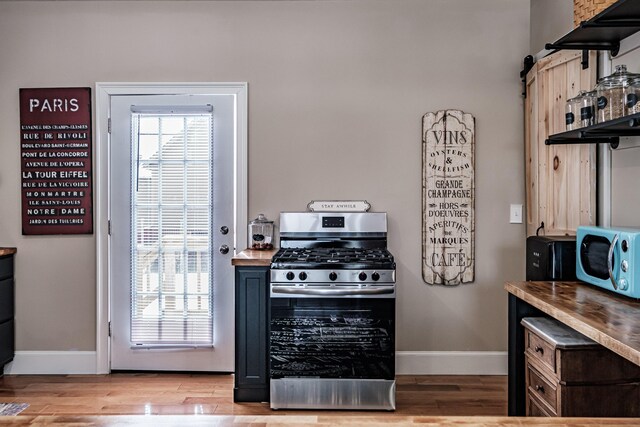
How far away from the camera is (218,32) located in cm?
371

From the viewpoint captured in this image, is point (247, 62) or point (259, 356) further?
point (247, 62)

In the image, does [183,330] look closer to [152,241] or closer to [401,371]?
[152,241]

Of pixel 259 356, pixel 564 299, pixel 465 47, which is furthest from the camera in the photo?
pixel 465 47

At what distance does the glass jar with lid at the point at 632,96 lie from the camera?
2088 millimetres

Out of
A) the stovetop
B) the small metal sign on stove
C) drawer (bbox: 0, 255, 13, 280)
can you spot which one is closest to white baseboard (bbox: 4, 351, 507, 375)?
drawer (bbox: 0, 255, 13, 280)

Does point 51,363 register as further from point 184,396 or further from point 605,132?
point 605,132

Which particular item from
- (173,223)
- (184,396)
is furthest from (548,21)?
(184,396)

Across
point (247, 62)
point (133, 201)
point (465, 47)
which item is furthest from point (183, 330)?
point (465, 47)

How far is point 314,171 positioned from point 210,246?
90 centimetres

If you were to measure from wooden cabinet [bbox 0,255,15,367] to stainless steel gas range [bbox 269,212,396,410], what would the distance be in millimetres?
1935

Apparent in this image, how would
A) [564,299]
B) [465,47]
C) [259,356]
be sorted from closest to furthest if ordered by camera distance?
[564,299]
[259,356]
[465,47]

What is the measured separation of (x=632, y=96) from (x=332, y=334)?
1.88 meters

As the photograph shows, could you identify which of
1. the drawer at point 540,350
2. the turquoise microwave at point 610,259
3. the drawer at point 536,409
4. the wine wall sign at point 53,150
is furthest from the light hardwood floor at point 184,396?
the wine wall sign at point 53,150

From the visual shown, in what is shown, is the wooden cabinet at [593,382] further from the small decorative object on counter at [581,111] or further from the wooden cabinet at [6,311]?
the wooden cabinet at [6,311]
